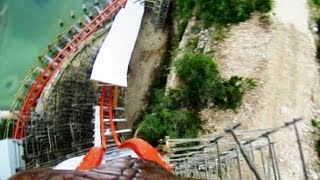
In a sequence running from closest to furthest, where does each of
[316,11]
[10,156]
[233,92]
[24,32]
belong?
[233,92] → [316,11] → [10,156] → [24,32]

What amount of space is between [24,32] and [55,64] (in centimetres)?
416

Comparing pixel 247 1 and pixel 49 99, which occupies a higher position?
pixel 247 1

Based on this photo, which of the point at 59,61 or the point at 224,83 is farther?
the point at 59,61

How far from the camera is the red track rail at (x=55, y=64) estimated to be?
28.1 meters

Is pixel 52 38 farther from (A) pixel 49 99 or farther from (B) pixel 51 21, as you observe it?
(A) pixel 49 99

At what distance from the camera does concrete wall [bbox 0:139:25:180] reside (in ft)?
87.8

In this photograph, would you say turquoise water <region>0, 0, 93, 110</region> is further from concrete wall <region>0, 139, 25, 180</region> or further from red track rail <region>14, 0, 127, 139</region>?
concrete wall <region>0, 139, 25, 180</region>

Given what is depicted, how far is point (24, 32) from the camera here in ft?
106

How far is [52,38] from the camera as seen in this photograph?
31.8m

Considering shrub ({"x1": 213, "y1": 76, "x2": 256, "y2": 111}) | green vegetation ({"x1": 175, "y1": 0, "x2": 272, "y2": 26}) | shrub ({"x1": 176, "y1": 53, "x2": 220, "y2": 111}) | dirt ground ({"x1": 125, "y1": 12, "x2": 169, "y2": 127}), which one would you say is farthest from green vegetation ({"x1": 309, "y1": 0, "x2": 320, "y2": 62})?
dirt ground ({"x1": 125, "y1": 12, "x2": 169, "y2": 127})

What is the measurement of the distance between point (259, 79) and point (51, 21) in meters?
15.3

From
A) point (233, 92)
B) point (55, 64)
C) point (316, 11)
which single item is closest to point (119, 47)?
point (55, 64)

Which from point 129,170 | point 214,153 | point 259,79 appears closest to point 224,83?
point 259,79

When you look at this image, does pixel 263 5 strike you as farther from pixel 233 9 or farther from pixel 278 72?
pixel 278 72
